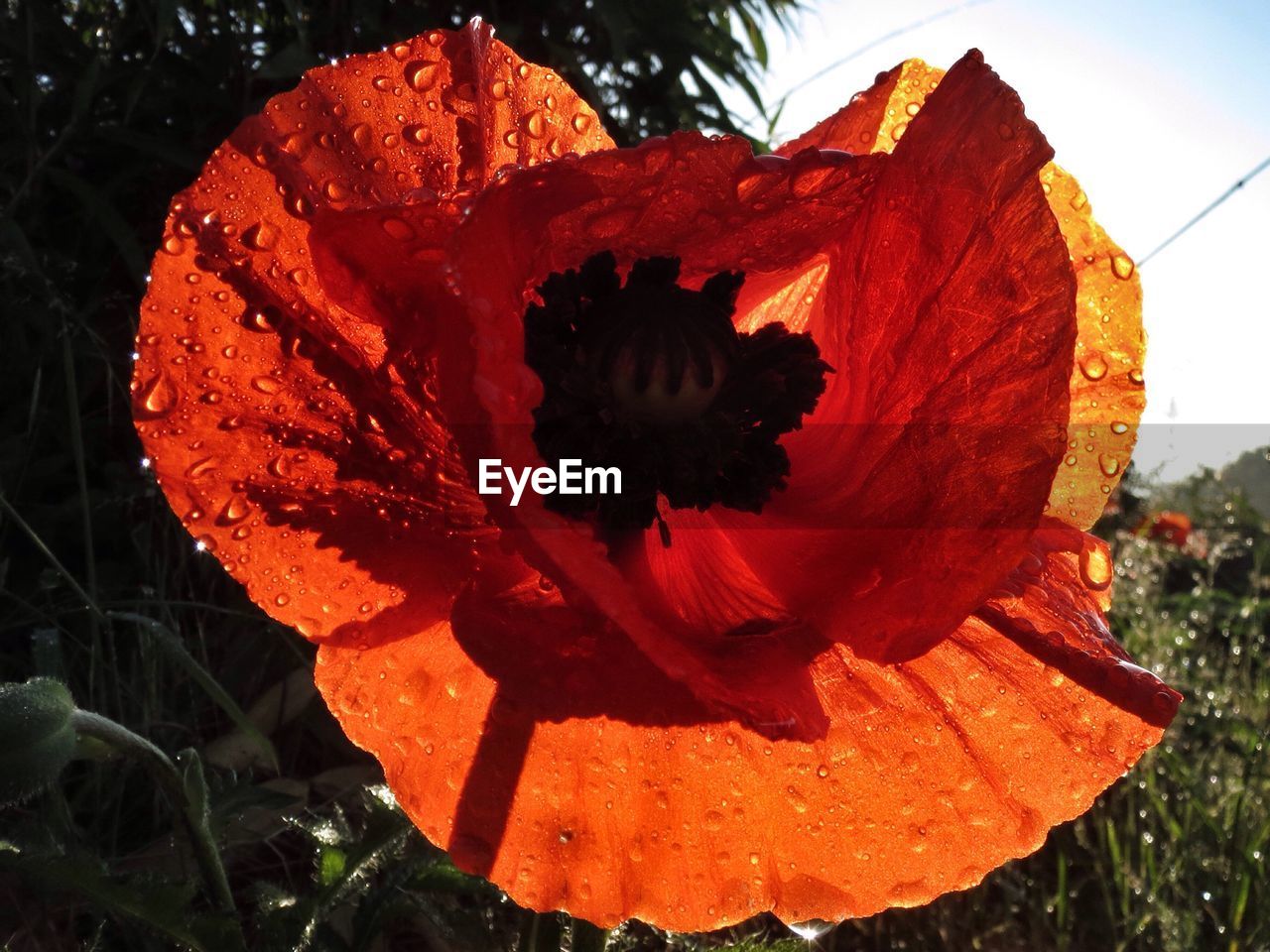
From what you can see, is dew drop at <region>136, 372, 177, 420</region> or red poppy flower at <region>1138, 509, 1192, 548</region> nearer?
dew drop at <region>136, 372, 177, 420</region>

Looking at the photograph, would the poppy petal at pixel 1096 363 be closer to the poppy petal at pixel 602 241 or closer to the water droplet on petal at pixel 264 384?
the poppy petal at pixel 602 241

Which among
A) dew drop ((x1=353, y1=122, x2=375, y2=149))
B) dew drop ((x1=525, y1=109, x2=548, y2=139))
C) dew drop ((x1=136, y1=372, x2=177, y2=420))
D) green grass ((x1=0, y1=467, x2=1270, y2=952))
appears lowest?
green grass ((x1=0, y1=467, x2=1270, y2=952))

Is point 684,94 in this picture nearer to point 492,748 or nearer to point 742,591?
point 742,591

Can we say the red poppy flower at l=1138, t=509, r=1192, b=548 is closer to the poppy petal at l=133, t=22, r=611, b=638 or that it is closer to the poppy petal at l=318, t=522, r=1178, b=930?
the poppy petal at l=318, t=522, r=1178, b=930

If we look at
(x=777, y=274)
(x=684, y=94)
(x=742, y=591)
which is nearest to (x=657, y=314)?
(x=777, y=274)

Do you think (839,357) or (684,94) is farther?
(684,94)

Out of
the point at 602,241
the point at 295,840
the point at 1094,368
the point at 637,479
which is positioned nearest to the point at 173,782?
the point at 637,479

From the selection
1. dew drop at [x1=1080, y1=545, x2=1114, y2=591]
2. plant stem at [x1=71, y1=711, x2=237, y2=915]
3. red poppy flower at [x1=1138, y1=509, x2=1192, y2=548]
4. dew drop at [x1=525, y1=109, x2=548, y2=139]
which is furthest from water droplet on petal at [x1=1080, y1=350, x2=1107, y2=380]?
red poppy flower at [x1=1138, y1=509, x2=1192, y2=548]

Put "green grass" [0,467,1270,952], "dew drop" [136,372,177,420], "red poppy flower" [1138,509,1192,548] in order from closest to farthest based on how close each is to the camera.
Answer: "dew drop" [136,372,177,420] < "green grass" [0,467,1270,952] < "red poppy flower" [1138,509,1192,548]

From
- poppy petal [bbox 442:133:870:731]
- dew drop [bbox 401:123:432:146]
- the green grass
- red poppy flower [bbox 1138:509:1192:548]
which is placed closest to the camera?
poppy petal [bbox 442:133:870:731]
